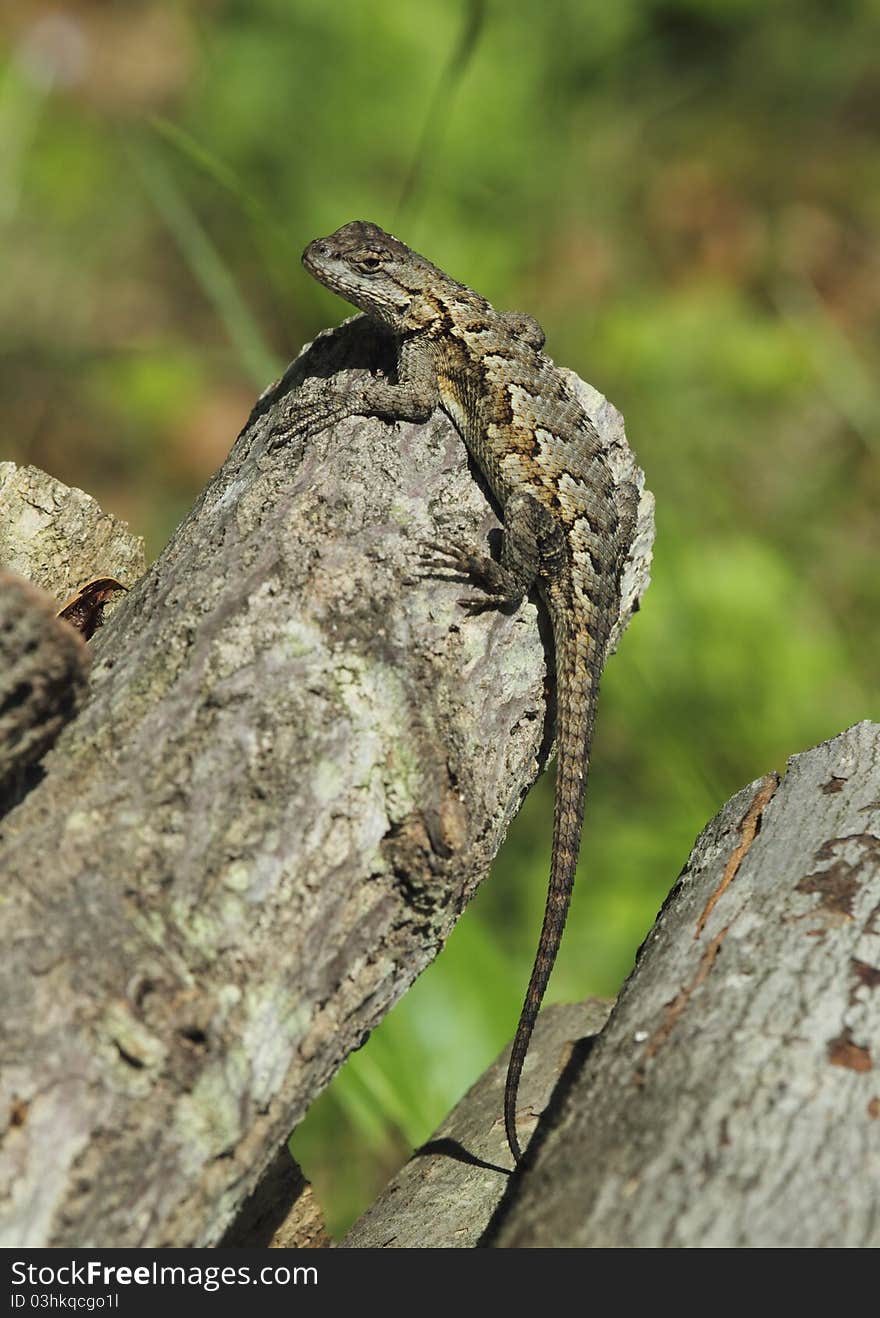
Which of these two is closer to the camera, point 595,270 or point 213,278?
point 213,278

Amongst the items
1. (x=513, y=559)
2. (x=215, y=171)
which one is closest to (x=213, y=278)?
(x=215, y=171)

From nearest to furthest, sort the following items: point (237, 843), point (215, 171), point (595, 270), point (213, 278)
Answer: point (237, 843), point (215, 171), point (213, 278), point (595, 270)

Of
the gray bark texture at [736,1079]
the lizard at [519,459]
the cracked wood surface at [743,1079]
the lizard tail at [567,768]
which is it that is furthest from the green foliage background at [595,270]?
the cracked wood surface at [743,1079]

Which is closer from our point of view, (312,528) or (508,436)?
(312,528)

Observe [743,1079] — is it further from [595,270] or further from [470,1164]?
[595,270]

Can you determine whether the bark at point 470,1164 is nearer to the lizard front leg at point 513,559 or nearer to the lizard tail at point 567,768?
the lizard tail at point 567,768

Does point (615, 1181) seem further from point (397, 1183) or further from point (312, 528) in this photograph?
point (312, 528)

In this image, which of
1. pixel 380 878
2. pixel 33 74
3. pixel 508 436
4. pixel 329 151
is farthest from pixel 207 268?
pixel 33 74

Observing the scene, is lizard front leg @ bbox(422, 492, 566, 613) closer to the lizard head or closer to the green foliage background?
the lizard head
